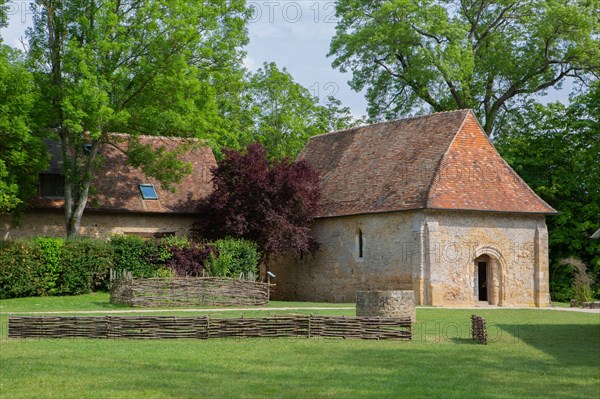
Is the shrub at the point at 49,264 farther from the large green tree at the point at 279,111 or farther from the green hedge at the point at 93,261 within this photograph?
the large green tree at the point at 279,111

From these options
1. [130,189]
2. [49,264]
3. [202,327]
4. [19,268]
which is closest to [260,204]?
[130,189]

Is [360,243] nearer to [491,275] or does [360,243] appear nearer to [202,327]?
[491,275]

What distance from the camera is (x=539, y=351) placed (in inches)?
802

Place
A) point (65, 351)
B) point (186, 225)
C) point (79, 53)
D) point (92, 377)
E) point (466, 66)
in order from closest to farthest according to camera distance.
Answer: point (92, 377) → point (65, 351) → point (79, 53) → point (186, 225) → point (466, 66)

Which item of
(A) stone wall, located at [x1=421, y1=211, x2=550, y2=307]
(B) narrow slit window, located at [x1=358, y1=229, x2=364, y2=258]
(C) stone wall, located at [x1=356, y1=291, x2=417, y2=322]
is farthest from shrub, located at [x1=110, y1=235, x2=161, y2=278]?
(C) stone wall, located at [x1=356, y1=291, x2=417, y2=322]

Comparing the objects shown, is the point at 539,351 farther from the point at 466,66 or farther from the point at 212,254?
the point at 466,66

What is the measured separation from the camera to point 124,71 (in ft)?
122

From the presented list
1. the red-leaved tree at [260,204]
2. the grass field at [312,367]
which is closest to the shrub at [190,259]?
the red-leaved tree at [260,204]

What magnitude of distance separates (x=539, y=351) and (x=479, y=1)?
37.4 meters

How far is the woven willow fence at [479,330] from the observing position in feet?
72.1

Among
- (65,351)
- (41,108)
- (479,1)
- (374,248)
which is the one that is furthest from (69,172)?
(479,1)

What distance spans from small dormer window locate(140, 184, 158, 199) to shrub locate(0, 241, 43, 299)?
332 inches

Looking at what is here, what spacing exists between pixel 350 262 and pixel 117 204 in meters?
11.8

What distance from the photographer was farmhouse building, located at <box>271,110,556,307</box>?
3766 centimetres
